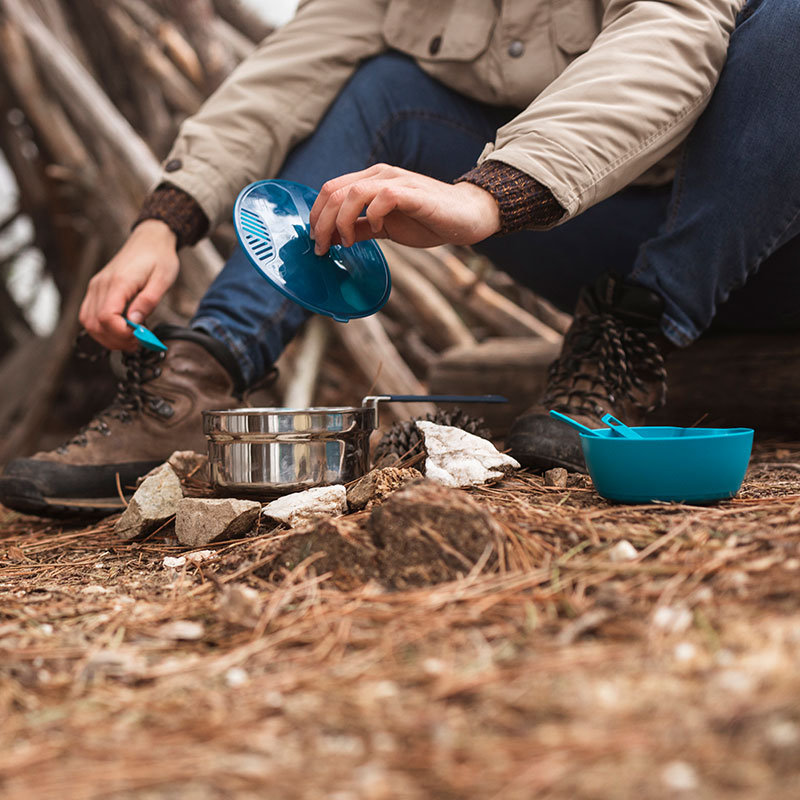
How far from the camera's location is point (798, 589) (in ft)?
2.37

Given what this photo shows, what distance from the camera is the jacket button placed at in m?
1.56

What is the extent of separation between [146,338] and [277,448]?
410 millimetres

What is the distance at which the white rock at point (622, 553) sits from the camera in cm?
85

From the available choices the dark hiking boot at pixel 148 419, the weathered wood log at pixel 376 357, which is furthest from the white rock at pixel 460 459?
the weathered wood log at pixel 376 357

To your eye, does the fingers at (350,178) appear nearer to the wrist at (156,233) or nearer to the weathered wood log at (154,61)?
the wrist at (156,233)

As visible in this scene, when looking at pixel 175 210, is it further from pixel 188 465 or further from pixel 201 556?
pixel 201 556

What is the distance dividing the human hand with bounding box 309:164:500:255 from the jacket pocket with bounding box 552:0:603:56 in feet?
1.76

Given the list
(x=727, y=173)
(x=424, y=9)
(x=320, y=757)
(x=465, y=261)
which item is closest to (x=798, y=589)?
(x=320, y=757)

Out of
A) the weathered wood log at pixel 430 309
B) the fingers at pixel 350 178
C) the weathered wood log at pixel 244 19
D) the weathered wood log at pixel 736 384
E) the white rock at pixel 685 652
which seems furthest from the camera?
the weathered wood log at pixel 244 19

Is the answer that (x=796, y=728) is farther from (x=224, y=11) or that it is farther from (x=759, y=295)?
(x=224, y=11)

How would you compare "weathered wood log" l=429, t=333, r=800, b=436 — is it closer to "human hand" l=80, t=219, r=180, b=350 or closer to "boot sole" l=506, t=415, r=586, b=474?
"boot sole" l=506, t=415, r=586, b=474

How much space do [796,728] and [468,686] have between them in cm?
24

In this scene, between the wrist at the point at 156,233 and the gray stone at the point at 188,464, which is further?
the wrist at the point at 156,233

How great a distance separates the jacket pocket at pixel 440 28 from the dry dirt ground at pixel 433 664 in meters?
1.06
